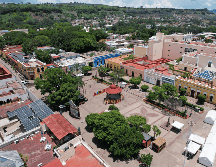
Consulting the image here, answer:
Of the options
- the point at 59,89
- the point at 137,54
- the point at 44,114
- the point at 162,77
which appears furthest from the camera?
the point at 137,54

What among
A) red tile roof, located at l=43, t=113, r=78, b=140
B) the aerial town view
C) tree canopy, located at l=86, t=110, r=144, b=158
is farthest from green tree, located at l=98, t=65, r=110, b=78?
red tile roof, located at l=43, t=113, r=78, b=140

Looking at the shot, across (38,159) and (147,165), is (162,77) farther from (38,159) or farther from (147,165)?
(38,159)

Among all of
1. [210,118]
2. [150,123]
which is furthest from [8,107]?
[210,118]

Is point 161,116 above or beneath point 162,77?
beneath

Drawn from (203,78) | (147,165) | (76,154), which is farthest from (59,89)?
(203,78)

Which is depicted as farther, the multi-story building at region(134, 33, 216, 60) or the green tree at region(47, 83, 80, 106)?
the multi-story building at region(134, 33, 216, 60)

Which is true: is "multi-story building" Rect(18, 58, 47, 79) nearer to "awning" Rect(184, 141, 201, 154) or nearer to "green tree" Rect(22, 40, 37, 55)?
"green tree" Rect(22, 40, 37, 55)

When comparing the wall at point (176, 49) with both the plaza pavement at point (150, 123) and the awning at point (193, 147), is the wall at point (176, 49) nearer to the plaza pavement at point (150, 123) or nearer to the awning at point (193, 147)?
the plaza pavement at point (150, 123)

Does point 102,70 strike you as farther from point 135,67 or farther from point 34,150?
point 34,150

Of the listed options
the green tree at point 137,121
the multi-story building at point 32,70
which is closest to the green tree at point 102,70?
the multi-story building at point 32,70
